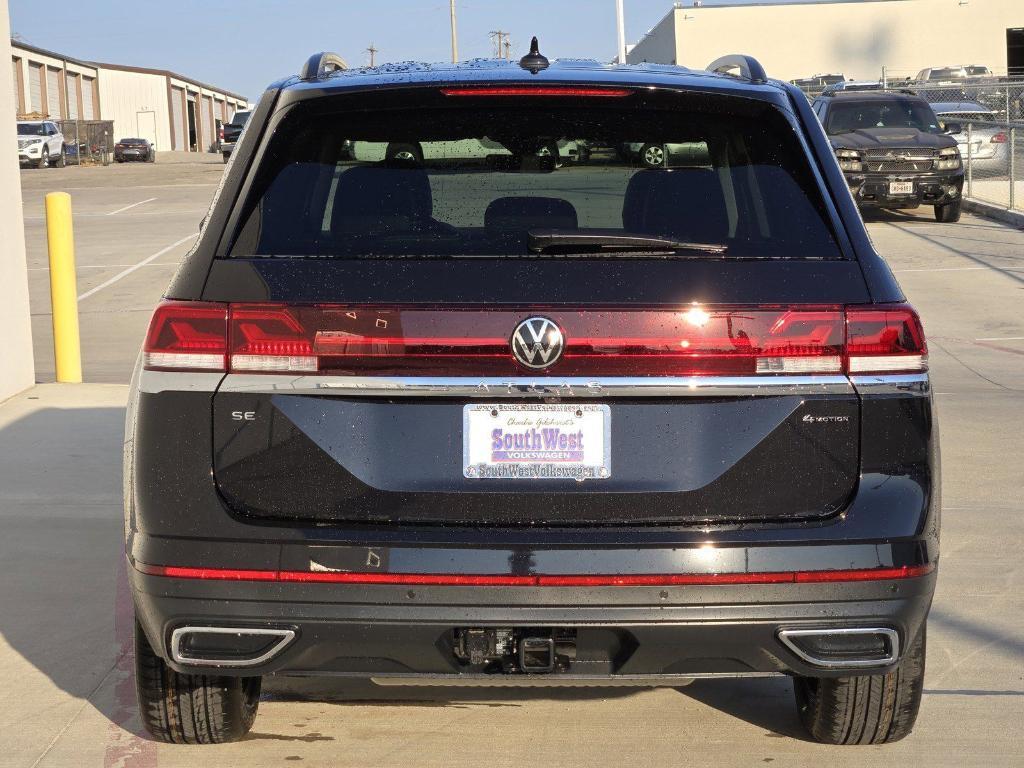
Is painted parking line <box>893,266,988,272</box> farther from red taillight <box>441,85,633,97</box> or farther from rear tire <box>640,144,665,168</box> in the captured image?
red taillight <box>441,85,633,97</box>

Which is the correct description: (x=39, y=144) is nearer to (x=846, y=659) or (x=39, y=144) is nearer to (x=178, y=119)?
(x=178, y=119)

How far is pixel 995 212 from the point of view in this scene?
21.7 m

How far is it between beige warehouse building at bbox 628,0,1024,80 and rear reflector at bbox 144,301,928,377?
69057 mm

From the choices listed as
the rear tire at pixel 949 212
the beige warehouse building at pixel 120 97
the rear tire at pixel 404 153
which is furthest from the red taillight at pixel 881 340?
the beige warehouse building at pixel 120 97

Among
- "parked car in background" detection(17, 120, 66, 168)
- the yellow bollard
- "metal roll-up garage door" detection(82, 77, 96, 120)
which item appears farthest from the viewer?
"metal roll-up garage door" detection(82, 77, 96, 120)

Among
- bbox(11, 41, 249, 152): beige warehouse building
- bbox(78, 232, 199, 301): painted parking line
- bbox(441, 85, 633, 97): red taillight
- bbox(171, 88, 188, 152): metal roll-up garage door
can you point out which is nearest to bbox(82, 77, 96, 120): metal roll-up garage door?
bbox(11, 41, 249, 152): beige warehouse building

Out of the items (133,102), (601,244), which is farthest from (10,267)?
(133,102)

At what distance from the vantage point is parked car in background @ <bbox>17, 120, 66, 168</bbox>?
50.3 metres

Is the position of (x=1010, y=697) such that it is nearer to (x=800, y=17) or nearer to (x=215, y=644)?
(x=215, y=644)

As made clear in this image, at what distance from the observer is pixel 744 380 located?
312 cm

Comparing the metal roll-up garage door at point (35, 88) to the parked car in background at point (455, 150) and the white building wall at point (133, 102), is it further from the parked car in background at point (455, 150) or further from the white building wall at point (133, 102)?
the parked car in background at point (455, 150)

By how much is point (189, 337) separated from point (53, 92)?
77784mm

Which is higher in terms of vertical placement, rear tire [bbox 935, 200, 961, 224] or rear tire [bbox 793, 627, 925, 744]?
rear tire [bbox 935, 200, 961, 224]

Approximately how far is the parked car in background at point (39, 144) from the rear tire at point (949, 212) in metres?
36.5
